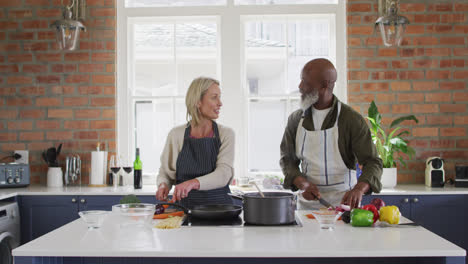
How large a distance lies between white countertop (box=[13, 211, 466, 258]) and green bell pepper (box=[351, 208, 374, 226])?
4 cm

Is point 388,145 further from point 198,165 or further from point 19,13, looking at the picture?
point 19,13

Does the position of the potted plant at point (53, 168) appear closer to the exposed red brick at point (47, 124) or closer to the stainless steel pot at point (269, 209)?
the exposed red brick at point (47, 124)

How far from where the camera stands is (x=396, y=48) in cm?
443

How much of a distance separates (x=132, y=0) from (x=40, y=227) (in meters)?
2.30

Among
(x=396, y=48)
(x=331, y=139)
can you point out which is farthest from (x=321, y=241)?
(x=396, y=48)

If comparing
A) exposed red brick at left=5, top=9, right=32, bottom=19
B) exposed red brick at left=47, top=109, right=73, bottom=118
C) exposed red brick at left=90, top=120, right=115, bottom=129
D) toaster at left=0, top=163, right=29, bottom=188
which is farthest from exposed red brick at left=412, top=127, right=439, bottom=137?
exposed red brick at left=5, top=9, right=32, bottom=19

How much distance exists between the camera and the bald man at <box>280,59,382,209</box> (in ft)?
8.55

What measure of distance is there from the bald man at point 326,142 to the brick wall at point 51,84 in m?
2.41

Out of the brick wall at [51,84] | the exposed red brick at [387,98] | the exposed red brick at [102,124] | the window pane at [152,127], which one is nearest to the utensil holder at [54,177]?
the brick wall at [51,84]

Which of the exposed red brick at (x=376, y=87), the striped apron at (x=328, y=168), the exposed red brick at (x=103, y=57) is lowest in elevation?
the striped apron at (x=328, y=168)

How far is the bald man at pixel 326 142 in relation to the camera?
2.61 m

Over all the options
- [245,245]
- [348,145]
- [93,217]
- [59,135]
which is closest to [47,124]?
[59,135]

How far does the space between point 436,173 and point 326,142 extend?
190cm

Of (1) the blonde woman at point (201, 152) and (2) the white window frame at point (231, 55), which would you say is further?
(2) the white window frame at point (231, 55)
